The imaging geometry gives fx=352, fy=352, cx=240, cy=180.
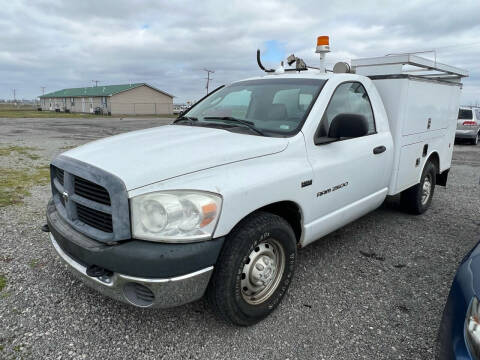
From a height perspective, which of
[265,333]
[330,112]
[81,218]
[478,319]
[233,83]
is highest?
[233,83]

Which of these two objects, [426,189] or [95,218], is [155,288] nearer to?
[95,218]

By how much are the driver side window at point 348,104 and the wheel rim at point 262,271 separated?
41.6 inches

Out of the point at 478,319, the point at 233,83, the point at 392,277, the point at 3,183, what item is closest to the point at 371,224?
the point at 392,277

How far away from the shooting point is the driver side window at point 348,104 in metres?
3.06

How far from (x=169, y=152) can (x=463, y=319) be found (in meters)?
1.90

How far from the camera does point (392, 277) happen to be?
11.0 ft

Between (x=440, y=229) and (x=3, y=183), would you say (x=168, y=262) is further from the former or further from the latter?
(x=3, y=183)

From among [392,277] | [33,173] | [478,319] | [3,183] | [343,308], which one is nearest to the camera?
[478,319]

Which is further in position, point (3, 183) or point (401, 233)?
point (3, 183)

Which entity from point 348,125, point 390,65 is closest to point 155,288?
point 348,125

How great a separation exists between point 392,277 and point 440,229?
175 centimetres

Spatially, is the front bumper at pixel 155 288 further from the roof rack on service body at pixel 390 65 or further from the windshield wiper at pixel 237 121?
the roof rack on service body at pixel 390 65

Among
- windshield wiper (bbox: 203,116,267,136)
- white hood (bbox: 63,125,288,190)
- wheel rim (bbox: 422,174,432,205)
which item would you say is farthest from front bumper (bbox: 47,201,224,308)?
wheel rim (bbox: 422,174,432,205)

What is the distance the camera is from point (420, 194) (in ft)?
16.3
